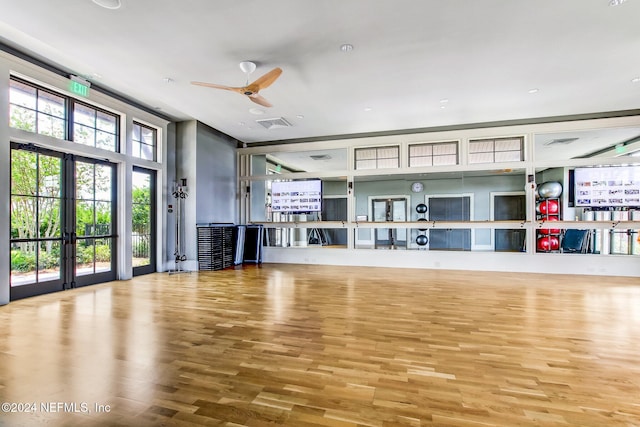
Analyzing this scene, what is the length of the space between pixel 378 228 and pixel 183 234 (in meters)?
4.79

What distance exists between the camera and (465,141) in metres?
7.30

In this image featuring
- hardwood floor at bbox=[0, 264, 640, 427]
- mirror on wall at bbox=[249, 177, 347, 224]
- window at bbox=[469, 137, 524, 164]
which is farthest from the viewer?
mirror on wall at bbox=[249, 177, 347, 224]

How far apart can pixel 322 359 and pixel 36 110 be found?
223 inches

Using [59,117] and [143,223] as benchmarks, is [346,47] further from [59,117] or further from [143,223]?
[143,223]

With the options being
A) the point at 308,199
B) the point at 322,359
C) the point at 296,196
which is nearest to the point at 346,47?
the point at 322,359

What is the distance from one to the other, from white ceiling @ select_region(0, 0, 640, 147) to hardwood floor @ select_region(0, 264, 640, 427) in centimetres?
337

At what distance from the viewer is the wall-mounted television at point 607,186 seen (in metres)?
6.36

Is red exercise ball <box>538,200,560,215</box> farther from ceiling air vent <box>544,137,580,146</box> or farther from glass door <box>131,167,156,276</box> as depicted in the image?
glass door <box>131,167,156,276</box>

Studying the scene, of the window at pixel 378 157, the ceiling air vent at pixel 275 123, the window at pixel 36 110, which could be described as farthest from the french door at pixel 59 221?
the window at pixel 378 157

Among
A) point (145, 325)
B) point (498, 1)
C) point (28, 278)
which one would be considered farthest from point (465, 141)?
point (28, 278)

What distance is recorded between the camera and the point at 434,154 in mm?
7586

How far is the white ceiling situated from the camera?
325 cm

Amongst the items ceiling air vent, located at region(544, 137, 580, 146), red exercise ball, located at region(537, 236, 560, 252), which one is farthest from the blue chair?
ceiling air vent, located at region(544, 137, 580, 146)

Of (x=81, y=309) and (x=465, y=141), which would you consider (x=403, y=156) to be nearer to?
(x=465, y=141)
